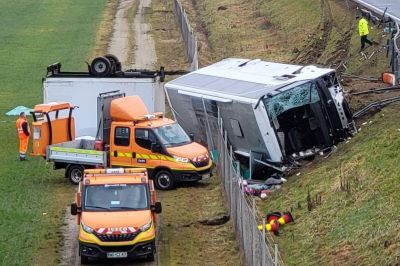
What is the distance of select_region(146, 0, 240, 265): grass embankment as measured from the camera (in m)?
22.7

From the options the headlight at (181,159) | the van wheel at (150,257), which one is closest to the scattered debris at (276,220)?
the van wheel at (150,257)

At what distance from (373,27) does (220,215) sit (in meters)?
22.0

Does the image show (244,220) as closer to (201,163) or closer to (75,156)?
(201,163)

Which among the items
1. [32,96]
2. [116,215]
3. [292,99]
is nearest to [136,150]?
[292,99]

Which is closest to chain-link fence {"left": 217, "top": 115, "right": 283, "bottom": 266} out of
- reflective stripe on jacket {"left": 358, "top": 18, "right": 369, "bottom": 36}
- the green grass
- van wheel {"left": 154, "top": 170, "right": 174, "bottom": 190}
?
the green grass

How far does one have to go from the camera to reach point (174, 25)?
68750mm

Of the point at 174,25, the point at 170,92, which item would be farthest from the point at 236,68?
the point at 174,25

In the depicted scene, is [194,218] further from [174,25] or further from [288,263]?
[174,25]

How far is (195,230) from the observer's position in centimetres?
2525

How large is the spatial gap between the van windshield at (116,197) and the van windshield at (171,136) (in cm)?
712

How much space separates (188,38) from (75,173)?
2573cm

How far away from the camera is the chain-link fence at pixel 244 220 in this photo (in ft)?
55.6

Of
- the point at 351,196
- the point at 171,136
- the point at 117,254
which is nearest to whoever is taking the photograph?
the point at 117,254

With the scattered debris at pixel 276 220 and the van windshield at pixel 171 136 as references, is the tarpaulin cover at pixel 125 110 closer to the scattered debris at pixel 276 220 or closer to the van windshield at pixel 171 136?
the van windshield at pixel 171 136
